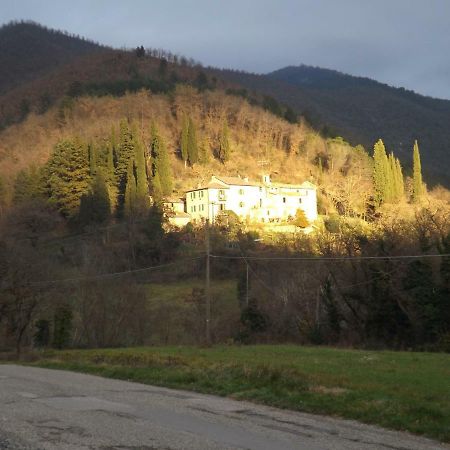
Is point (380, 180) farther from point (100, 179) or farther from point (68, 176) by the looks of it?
point (68, 176)

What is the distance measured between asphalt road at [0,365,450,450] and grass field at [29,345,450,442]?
0.54 m

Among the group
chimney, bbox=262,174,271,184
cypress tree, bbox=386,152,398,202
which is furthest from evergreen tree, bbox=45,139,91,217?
cypress tree, bbox=386,152,398,202

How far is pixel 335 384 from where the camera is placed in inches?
583

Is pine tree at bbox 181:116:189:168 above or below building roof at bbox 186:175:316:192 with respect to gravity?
above

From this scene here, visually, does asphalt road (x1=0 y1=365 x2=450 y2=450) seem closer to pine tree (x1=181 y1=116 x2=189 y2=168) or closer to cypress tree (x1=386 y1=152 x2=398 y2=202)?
cypress tree (x1=386 y1=152 x2=398 y2=202)

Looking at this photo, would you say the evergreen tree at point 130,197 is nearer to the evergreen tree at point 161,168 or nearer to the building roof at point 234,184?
the evergreen tree at point 161,168

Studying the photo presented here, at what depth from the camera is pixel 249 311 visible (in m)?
44.7

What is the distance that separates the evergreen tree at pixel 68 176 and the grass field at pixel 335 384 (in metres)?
66.0

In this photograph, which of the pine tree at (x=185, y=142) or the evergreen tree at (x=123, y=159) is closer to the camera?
the evergreen tree at (x=123, y=159)

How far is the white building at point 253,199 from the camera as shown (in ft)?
306

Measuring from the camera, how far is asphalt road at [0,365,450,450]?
29.1ft

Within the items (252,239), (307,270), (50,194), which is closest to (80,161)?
(50,194)

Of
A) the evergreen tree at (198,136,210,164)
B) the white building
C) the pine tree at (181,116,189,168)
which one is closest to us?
the white building

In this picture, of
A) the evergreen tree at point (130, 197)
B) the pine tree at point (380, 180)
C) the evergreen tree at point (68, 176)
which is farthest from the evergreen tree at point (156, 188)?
the pine tree at point (380, 180)
